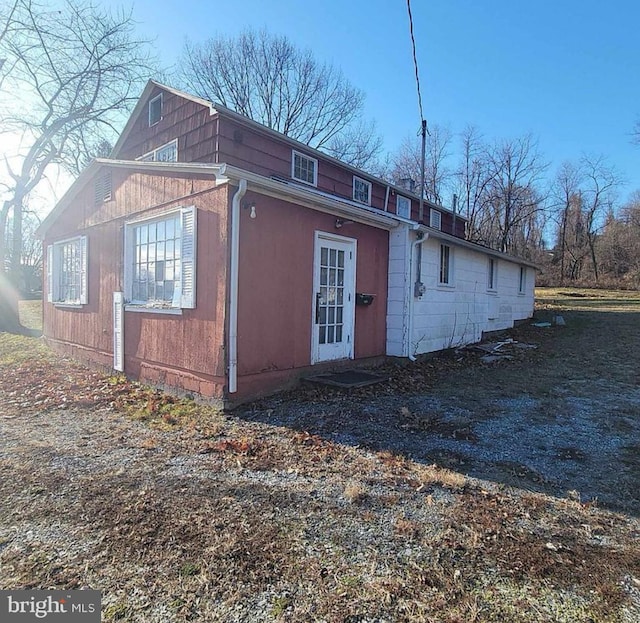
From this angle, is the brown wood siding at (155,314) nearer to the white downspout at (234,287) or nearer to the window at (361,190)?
the white downspout at (234,287)

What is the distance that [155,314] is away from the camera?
6.47 metres

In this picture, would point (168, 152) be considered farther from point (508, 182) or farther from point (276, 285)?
point (508, 182)

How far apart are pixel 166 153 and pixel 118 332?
22.0ft

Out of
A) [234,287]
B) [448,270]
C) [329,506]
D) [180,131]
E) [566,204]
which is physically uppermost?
[566,204]

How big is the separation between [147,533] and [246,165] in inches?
373

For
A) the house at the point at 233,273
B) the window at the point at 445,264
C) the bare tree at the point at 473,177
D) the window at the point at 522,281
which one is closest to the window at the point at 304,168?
the house at the point at 233,273

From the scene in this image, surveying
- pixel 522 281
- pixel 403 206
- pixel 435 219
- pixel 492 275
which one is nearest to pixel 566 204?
pixel 435 219

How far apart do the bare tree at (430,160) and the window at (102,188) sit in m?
22.1

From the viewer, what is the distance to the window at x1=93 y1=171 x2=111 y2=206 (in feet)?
25.7

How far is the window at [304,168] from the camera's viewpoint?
11.6m

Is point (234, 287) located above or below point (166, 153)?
below

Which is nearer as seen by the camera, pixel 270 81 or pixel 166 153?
pixel 166 153

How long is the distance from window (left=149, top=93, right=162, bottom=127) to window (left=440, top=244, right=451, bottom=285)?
888 cm

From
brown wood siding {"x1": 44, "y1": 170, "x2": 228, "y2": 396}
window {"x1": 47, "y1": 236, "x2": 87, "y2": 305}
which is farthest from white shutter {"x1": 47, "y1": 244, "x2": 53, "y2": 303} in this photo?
brown wood siding {"x1": 44, "y1": 170, "x2": 228, "y2": 396}
